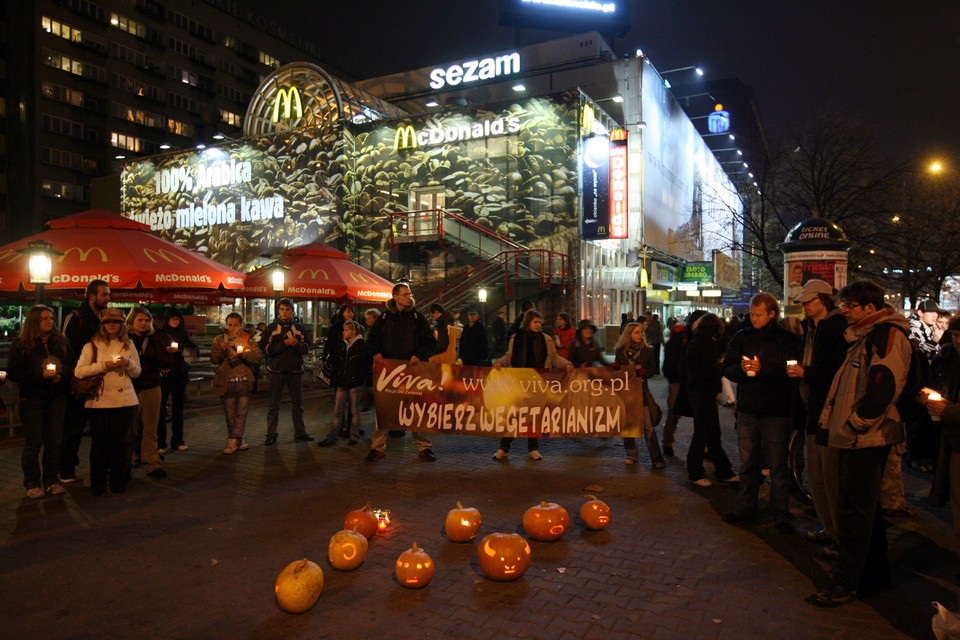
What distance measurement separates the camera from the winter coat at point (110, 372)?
6484 mm

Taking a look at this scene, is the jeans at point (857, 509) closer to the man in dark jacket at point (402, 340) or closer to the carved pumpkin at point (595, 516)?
the carved pumpkin at point (595, 516)

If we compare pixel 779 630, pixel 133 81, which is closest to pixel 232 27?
pixel 133 81

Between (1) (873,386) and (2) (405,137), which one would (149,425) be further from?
(2) (405,137)

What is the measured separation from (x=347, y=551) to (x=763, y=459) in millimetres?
3795

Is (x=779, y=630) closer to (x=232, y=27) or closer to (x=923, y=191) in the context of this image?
(x=923, y=191)

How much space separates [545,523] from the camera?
526 cm

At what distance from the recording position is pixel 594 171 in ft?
79.1

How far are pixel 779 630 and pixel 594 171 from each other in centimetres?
2168

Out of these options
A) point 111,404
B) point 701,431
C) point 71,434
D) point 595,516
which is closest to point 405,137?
point 71,434

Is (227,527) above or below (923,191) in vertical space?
below

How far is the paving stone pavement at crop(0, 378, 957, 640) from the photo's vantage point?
12.9 ft

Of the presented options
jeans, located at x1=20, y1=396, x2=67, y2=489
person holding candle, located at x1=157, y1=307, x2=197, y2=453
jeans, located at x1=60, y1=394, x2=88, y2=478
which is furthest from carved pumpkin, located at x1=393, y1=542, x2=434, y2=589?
person holding candle, located at x1=157, y1=307, x2=197, y2=453

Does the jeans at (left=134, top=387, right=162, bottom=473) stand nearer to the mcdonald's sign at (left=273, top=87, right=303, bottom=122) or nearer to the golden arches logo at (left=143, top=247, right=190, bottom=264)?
the golden arches logo at (left=143, top=247, right=190, bottom=264)

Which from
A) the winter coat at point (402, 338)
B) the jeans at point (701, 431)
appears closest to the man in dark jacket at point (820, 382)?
the jeans at point (701, 431)
